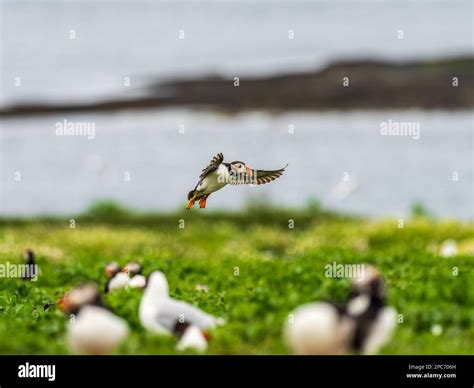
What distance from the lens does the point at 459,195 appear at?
29000mm

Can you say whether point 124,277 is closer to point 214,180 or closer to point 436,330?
point 214,180

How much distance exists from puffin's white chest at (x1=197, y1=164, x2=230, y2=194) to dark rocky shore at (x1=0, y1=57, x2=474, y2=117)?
3539cm

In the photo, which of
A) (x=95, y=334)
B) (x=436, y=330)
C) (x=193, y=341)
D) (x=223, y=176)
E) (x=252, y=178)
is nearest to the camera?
(x=95, y=334)

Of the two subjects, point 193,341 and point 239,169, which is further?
point 239,169

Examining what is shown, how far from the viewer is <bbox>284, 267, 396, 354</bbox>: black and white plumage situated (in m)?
7.77

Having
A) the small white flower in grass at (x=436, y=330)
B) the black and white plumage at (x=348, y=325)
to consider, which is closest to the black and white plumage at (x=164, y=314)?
the black and white plumage at (x=348, y=325)

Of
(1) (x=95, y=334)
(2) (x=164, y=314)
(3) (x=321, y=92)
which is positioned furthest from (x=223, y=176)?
(3) (x=321, y=92)

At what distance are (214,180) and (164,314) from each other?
215 cm

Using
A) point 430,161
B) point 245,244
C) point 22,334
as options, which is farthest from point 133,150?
point 22,334

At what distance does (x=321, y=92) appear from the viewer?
156ft
